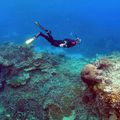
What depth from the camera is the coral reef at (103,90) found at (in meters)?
8.66

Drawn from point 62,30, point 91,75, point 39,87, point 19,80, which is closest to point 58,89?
point 39,87

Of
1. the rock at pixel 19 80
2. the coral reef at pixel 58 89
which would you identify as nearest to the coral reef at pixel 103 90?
the coral reef at pixel 58 89

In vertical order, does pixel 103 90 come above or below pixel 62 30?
below

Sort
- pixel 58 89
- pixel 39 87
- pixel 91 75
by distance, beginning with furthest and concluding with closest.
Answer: pixel 39 87 → pixel 58 89 → pixel 91 75

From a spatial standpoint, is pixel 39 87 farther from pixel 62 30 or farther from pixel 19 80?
pixel 62 30

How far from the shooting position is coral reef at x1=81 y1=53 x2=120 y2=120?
28.4ft

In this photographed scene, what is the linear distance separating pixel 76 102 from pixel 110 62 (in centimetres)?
221

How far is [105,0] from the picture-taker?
92.8 meters

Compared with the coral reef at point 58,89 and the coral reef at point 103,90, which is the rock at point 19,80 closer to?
the coral reef at point 58,89

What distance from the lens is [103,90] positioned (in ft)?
29.4

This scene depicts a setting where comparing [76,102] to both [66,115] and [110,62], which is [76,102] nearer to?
[66,115]

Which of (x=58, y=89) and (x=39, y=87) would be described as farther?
(x=39, y=87)

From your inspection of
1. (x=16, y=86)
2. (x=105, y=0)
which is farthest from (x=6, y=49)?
(x=105, y=0)

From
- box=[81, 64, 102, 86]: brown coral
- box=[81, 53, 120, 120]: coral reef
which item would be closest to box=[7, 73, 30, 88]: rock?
box=[81, 53, 120, 120]: coral reef
